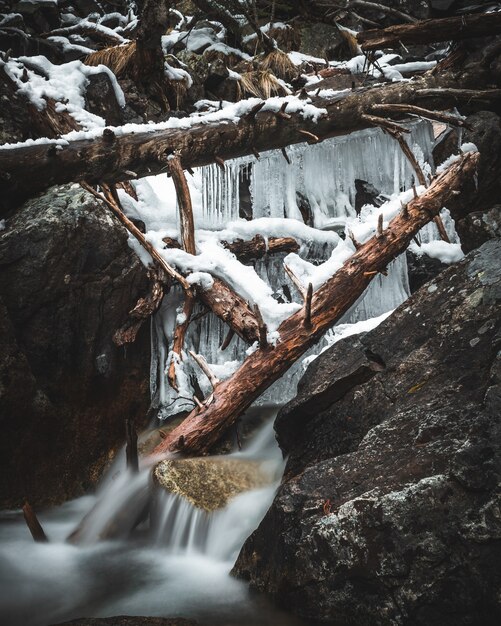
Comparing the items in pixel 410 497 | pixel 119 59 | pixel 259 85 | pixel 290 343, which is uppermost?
pixel 119 59

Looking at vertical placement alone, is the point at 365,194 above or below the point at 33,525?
above

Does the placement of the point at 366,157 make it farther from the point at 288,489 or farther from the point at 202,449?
the point at 288,489

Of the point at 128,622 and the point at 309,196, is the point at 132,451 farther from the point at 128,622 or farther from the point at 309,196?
the point at 309,196

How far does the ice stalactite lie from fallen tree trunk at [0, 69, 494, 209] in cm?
36

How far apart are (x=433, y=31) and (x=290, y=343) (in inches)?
188

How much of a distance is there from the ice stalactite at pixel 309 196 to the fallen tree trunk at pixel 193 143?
14.2 inches

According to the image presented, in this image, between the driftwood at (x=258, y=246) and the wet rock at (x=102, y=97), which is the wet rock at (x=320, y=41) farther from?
the driftwood at (x=258, y=246)

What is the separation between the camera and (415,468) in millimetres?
2316

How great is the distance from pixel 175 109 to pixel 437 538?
846 cm

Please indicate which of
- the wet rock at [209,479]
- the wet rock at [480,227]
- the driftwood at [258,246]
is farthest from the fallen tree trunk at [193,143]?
the wet rock at [209,479]

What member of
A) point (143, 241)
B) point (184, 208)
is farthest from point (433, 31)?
point (143, 241)

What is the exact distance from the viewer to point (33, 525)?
3.51 m

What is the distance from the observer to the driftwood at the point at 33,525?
3438 mm

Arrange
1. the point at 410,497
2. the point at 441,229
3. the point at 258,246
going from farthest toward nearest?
the point at 258,246
the point at 441,229
the point at 410,497
